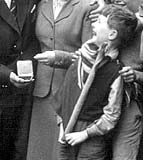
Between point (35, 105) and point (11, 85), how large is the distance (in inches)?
8.0

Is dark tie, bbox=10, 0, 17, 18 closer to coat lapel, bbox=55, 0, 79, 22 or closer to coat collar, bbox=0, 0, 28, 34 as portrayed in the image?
coat collar, bbox=0, 0, 28, 34

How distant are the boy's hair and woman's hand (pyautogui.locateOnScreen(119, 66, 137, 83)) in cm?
16

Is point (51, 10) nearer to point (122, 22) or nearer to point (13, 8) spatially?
point (13, 8)

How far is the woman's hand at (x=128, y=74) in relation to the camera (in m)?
3.62

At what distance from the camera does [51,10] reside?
403 cm

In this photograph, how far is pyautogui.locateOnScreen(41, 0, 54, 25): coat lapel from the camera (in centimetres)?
401

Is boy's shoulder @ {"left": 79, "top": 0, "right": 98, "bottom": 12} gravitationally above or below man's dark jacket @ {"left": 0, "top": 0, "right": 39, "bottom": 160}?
above

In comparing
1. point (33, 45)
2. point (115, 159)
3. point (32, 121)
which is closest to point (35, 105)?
point (32, 121)

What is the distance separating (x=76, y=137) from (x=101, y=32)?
583mm

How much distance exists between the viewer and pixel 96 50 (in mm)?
3643

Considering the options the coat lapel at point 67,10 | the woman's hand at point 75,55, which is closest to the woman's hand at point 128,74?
the woman's hand at point 75,55

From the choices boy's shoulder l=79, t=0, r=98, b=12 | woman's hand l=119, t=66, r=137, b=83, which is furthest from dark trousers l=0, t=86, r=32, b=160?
woman's hand l=119, t=66, r=137, b=83

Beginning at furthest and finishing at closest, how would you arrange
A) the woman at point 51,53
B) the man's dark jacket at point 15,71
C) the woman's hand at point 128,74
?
the man's dark jacket at point 15,71
the woman at point 51,53
the woman's hand at point 128,74

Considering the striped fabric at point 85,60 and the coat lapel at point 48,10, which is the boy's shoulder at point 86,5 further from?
the striped fabric at point 85,60
